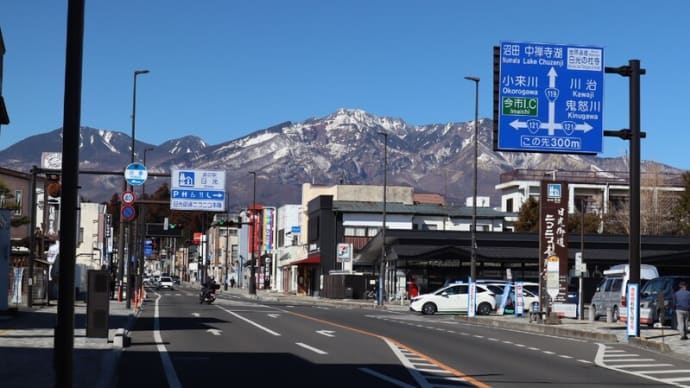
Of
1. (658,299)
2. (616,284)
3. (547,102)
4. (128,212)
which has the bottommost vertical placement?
(658,299)

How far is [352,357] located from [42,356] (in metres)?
6.31

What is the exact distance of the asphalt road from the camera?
17703 millimetres

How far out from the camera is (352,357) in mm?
22109

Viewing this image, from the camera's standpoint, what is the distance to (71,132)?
1099 cm

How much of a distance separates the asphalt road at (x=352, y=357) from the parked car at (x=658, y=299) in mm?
Answer: 6454

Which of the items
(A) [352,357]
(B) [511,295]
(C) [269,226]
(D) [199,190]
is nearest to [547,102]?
(A) [352,357]

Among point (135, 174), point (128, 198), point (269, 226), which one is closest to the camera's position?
point (135, 174)

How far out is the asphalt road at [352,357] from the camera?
17.7 metres

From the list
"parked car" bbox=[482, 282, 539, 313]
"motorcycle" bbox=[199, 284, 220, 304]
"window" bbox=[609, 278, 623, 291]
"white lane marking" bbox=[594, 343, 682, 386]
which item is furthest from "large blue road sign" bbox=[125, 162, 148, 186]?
"white lane marking" bbox=[594, 343, 682, 386]

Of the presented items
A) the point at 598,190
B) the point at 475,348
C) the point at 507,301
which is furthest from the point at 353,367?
the point at 598,190

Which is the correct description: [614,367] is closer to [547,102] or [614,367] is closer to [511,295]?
[547,102]

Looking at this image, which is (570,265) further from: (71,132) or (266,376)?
(71,132)

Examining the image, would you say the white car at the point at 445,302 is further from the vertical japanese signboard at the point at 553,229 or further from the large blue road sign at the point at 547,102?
the large blue road sign at the point at 547,102

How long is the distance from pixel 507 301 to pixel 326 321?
17.0 m
